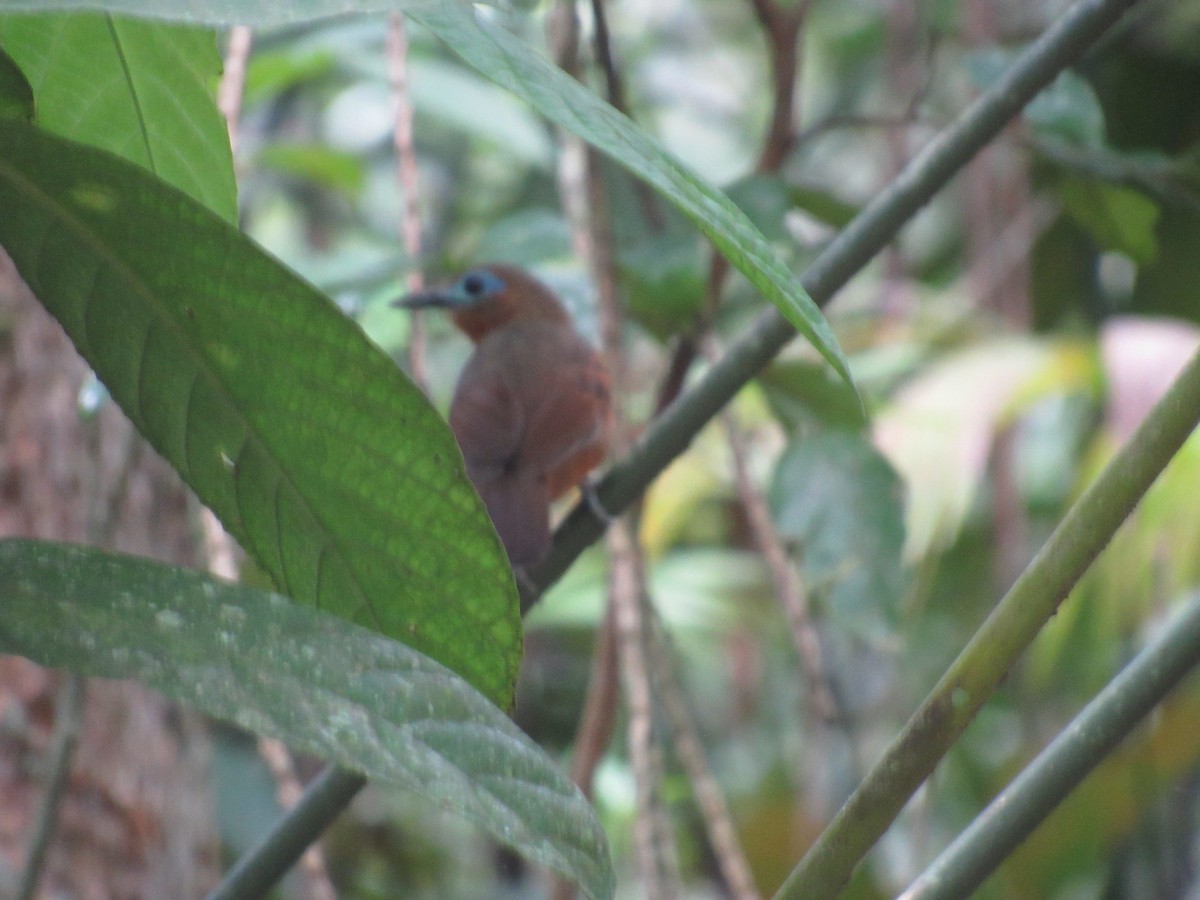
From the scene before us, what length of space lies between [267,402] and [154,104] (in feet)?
0.87

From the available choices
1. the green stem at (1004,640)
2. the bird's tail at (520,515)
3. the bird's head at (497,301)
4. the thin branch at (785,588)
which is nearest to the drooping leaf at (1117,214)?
the thin branch at (785,588)

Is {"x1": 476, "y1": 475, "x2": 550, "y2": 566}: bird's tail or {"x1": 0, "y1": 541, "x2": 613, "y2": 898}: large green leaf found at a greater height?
{"x1": 0, "y1": 541, "x2": 613, "y2": 898}: large green leaf

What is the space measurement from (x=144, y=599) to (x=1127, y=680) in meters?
0.55

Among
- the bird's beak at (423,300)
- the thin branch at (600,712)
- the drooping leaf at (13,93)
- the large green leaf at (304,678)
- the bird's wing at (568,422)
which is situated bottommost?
the thin branch at (600,712)

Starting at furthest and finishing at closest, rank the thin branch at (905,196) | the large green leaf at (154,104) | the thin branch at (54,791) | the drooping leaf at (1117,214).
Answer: the drooping leaf at (1117,214), the thin branch at (54,791), the thin branch at (905,196), the large green leaf at (154,104)

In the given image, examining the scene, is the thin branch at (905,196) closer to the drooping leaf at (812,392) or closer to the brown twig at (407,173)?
the brown twig at (407,173)

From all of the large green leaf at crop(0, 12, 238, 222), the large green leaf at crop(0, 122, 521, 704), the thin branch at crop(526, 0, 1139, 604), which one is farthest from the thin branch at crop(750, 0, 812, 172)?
the large green leaf at crop(0, 122, 521, 704)

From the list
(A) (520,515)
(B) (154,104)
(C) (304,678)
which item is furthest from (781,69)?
(C) (304,678)

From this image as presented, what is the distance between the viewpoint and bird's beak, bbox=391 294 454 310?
2.63 m

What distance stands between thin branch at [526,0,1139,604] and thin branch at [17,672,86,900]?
599 mm

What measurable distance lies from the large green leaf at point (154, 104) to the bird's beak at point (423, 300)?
1502 millimetres

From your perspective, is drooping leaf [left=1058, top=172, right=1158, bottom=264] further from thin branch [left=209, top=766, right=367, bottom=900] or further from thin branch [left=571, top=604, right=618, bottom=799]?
thin branch [left=209, top=766, right=367, bottom=900]

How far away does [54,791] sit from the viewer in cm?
132

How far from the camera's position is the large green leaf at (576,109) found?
0.59 m
